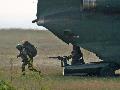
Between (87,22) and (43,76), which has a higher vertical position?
(87,22)

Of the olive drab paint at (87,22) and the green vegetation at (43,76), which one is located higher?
the olive drab paint at (87,22)

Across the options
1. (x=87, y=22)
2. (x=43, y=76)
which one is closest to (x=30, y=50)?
(x=87, y=22)

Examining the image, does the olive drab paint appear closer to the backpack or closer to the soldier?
the soldier

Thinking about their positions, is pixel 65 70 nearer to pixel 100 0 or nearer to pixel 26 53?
pixel 26 53

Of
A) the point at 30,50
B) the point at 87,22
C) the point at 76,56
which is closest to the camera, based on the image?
the point at 87,22

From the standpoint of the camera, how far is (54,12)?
28328 mm

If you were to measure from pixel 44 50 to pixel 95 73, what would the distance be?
65.8 ft

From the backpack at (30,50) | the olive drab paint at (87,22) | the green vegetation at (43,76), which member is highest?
the olive drab paint at (87,22)

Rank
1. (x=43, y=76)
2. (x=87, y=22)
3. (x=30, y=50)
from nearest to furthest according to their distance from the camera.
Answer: (x=43, y=76)
(x=87, y=22)
(x=30, y=50)

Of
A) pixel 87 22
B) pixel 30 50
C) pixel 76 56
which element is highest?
pixel 87 22

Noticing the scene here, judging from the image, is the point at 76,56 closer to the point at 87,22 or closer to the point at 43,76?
the point at 87,22

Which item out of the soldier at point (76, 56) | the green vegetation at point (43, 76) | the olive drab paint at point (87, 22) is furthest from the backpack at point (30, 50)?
the soldier at point (76, 56)

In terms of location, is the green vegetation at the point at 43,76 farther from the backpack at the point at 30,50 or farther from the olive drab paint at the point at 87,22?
the olive drab paint at the point at 87,22

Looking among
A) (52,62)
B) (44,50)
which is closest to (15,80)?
(52,62)
